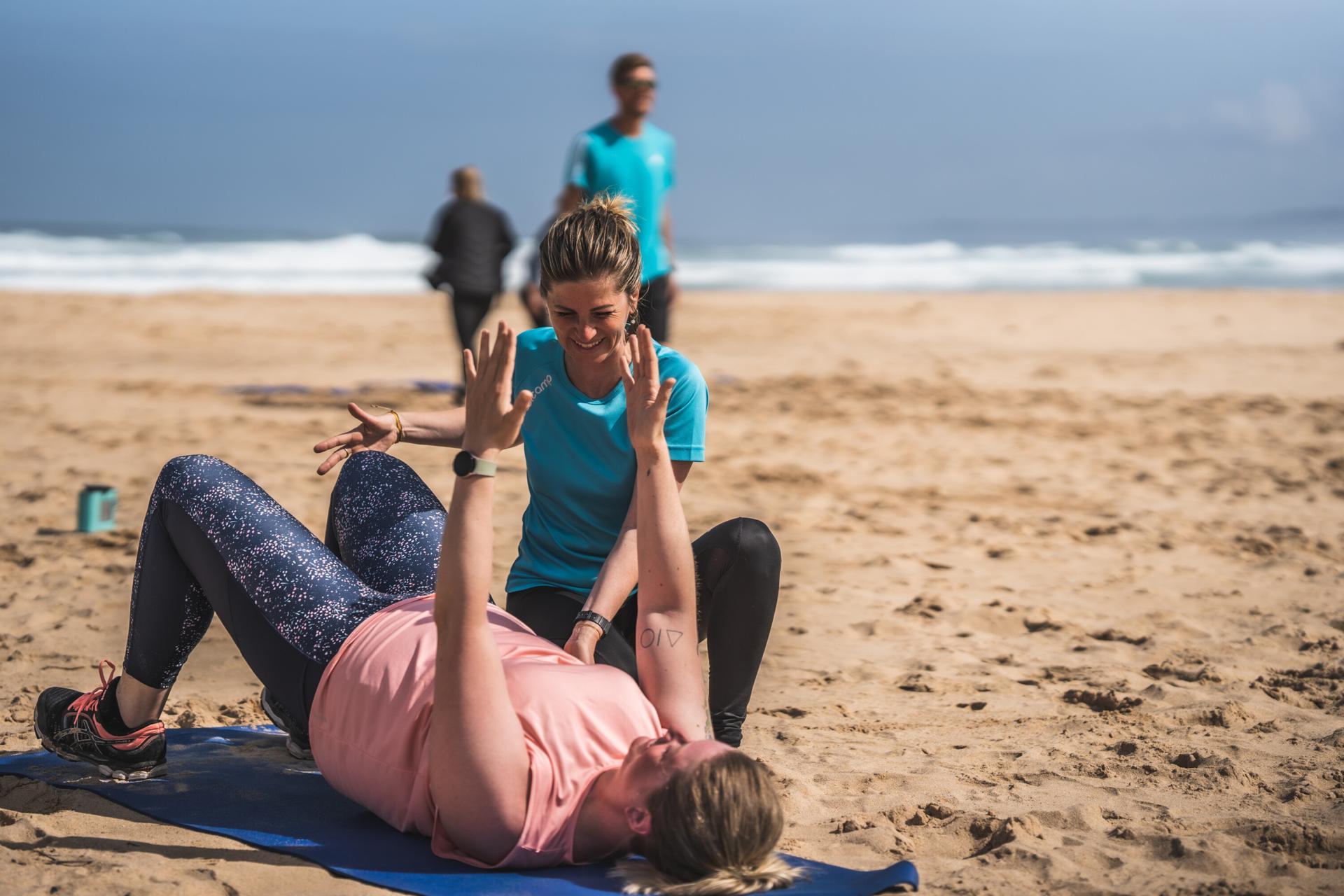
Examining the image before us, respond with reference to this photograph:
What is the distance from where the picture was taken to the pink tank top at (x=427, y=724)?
2.33 metres

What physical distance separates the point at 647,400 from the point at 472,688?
76cm

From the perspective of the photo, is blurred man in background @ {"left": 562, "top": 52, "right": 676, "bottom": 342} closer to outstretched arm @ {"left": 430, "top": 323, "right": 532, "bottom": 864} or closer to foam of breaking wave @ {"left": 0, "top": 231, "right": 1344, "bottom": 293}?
outstretched arm @ {"left": 430, "top": 323, "right": 532, "bottom": 864}

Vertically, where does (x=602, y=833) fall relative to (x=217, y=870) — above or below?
above

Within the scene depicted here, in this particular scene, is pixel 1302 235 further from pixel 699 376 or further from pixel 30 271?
pixel 699 376

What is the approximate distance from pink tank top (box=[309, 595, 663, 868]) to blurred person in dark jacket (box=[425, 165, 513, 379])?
22.2 feet

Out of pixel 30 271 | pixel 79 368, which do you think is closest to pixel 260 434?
pixel 79 368

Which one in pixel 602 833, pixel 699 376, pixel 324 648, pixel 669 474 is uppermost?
pixel 699 376

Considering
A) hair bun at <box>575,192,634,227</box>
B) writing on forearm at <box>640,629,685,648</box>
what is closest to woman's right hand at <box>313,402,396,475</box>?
hair bun at <box>575,192,634,227</box>

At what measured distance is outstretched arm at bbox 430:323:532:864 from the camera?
6.91ft

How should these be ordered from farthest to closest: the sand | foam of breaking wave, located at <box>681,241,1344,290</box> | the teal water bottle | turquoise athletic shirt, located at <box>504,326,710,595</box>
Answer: foam of breaking wave, located at <box>681,241,1344,290</box> < the teal water bottle < turquoise athletic shirt, located at <box>504,326,710,595</box> < the sand

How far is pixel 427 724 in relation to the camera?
2.34m

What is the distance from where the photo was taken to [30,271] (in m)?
25.7

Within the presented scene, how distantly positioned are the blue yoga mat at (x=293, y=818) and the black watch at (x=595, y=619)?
557 millimetres

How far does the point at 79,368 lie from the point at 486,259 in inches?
180
